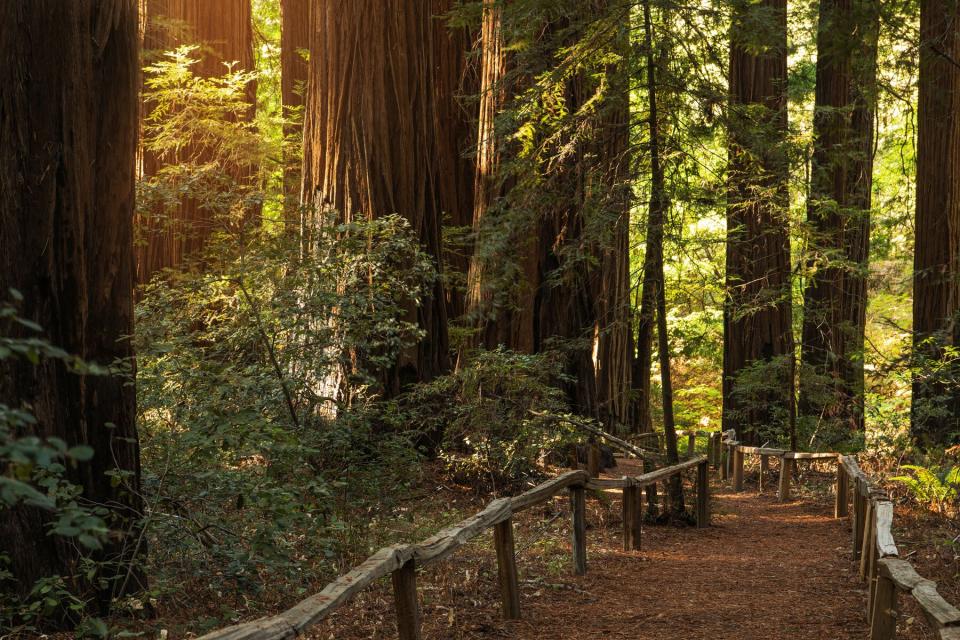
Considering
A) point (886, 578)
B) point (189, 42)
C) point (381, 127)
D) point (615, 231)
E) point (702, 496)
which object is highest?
point (189, 42)

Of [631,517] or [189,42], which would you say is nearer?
[631,517]

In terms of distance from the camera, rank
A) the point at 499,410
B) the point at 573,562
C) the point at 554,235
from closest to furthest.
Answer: the point at 573,562 → the point at 499,410 → the point at 554,235

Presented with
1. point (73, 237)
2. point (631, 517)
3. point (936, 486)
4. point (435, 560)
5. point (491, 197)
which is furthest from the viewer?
point (491, 197)

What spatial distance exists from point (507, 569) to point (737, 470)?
9335 mm

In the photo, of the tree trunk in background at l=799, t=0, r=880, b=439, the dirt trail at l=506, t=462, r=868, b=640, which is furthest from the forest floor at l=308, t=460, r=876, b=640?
the tree trunk in background at l=799, t=0, r=880, b=439

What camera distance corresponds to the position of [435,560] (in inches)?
195

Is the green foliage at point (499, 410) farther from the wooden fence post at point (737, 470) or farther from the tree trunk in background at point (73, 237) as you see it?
the wooden fence post at point (737, 470)

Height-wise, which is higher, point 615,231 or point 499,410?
point 615,231

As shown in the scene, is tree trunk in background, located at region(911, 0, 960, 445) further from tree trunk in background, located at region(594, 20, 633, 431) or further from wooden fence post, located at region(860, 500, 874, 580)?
wooden fence post, located at region(860, 500, 874, 580)

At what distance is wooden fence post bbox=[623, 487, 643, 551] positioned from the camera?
8477 mm

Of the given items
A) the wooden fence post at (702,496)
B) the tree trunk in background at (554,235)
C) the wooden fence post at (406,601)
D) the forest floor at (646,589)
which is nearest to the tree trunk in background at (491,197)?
the tree trunk in background at (554,235)

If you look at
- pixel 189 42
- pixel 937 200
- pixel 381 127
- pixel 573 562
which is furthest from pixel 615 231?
pixel 189 42

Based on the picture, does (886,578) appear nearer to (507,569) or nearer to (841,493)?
(507,569)

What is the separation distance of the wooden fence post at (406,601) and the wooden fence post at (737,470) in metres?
10.6
